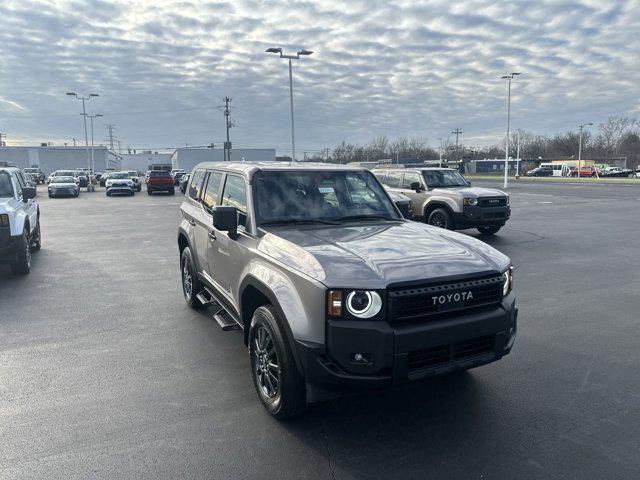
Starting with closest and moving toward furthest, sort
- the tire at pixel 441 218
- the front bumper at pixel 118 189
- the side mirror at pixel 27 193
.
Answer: the side mirror at pixel 27 193
the tire at pixel 441 218
the front bumper at pixel 118 189

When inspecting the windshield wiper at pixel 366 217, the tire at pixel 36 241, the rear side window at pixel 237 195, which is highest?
the rear side window at pixel 237 195

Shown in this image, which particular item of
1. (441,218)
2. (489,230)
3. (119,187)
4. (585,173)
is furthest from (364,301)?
(585,173)

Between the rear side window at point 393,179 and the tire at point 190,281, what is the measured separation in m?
8.82

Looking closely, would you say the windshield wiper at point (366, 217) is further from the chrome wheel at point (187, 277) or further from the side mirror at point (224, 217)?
the chrome wheel at point (187, 277)

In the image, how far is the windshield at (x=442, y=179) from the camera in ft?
45.2

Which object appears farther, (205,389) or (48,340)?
(48,340)

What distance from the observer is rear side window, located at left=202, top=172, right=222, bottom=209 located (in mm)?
5728

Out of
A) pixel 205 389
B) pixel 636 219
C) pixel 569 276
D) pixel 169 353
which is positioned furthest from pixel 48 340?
pixel 636 219

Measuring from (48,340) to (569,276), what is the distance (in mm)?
7987

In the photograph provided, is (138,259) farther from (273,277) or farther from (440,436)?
(440,436)

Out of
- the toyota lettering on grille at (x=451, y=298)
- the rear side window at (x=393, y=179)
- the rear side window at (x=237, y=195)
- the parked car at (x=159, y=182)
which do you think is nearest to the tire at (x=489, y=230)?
the rear side window at (x=393, y=179)

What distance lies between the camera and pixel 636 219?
17.5 metres

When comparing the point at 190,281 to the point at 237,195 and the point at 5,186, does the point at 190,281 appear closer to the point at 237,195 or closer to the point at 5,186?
the point at 237,195

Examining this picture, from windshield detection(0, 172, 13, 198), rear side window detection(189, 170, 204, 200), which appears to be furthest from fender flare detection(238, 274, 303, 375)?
windshield detection(0, 172, 13, 198)
